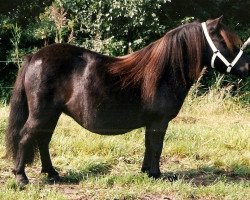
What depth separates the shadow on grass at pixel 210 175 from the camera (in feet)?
17.6

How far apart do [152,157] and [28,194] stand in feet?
4.52

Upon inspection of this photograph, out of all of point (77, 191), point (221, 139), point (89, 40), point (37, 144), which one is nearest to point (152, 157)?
point (77, 191)

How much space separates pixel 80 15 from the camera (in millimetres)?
10734

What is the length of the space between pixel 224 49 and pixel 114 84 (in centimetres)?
119

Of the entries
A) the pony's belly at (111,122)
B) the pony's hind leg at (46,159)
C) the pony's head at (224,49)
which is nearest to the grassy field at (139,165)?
the pony's hind leg at (46,159)

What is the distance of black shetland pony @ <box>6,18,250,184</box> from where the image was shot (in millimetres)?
4910

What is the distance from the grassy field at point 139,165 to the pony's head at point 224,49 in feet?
4.04

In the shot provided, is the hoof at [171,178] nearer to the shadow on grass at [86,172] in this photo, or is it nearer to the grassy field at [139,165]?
the grassy field at [139,165]

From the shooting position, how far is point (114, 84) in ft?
16.4

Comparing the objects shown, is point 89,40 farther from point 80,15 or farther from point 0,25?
point 0,25

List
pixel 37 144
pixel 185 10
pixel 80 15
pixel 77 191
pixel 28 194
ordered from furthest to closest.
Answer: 1. pixel 185 10
2. pixel 80 15
3. pixel 37 144
4. pixel 77 191
5. pixel 28 194

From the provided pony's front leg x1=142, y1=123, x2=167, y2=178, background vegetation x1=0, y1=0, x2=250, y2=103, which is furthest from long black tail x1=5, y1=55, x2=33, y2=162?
background vegetation x1=0, y1=0, x2=250, y2=103

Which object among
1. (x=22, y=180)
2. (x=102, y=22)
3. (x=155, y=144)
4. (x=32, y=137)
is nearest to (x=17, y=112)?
(x=32, y=137)

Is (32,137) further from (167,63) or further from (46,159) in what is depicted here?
(167,63)
